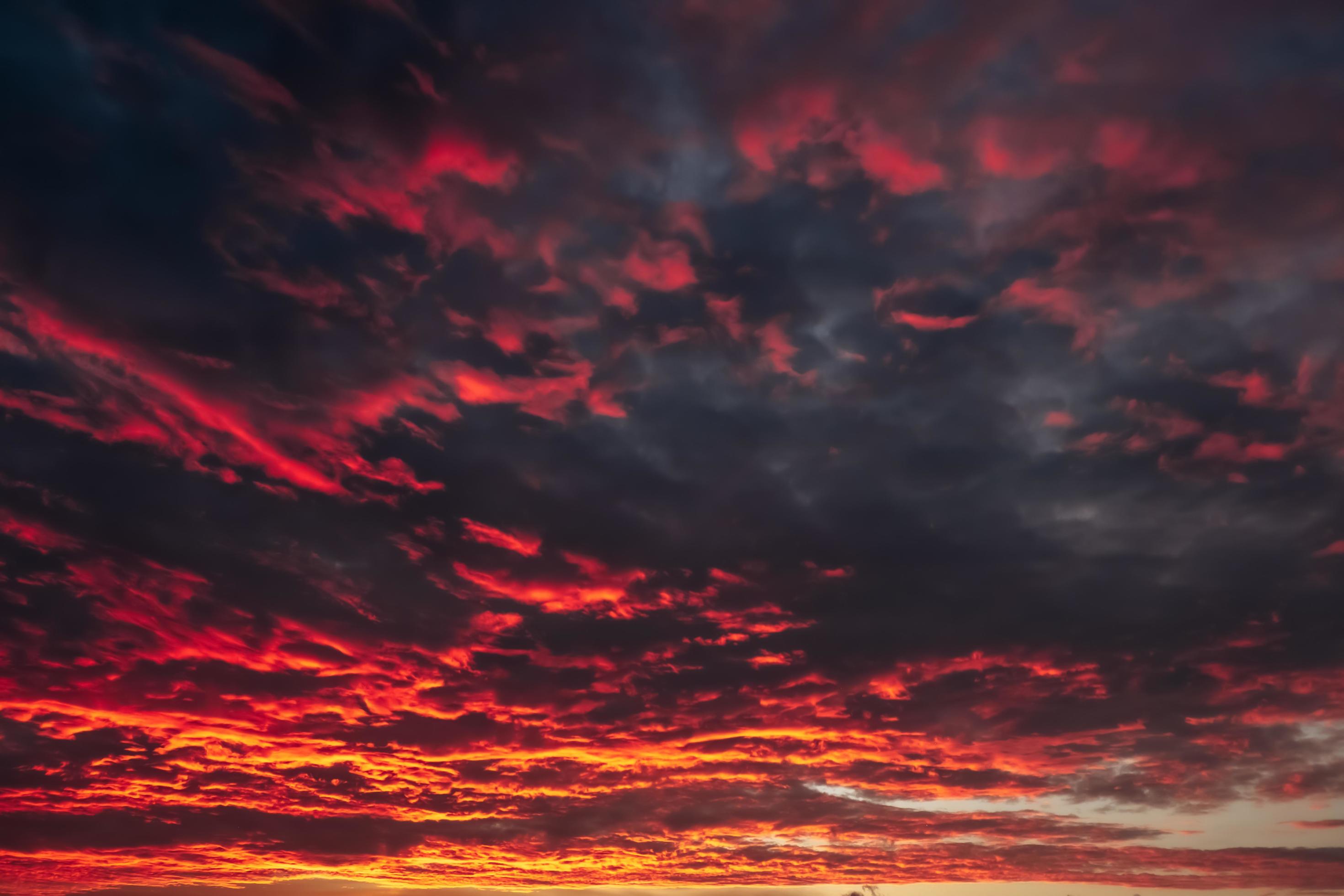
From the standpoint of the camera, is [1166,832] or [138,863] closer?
[1166,832]

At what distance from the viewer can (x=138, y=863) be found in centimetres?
12575

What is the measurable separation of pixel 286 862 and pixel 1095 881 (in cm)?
12515

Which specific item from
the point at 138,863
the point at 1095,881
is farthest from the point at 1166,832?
the point at 138,863

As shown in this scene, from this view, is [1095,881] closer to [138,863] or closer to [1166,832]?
[1166,832]

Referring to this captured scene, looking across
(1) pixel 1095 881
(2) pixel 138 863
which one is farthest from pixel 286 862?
(1) pixel 1095 881

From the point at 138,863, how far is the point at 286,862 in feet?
75.2

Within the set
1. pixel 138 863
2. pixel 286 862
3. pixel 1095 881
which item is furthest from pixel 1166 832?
pixel 138 863

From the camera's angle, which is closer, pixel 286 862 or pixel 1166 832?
pixel 1166 832

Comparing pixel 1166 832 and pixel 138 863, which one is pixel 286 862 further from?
pixel 1166 832

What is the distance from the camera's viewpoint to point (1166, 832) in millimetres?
116938

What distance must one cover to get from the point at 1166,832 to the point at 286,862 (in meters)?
132

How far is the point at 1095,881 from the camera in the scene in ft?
406

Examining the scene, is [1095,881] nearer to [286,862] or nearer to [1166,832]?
[1166,832]
